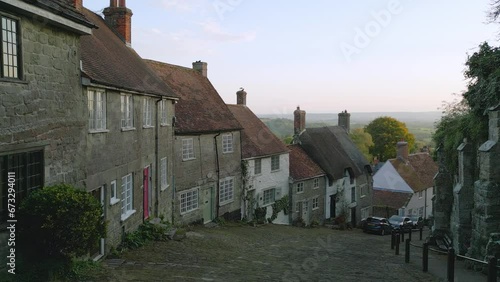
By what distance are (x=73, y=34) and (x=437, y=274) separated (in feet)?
41.6

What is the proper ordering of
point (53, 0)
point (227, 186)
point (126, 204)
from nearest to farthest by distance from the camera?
point (53, 0) → point (126, 204) → point (227, 186)

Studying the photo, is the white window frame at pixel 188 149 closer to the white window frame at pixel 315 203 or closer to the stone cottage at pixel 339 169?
the white window frame at pixel 315 203

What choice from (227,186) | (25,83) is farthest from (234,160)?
(25,83)

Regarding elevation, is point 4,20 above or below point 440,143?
above

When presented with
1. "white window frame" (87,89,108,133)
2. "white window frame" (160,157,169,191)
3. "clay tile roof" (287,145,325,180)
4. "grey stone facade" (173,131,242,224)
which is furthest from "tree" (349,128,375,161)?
"white window frame" (87,89,108,133)

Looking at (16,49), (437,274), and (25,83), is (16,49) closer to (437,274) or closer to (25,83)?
(25,83)

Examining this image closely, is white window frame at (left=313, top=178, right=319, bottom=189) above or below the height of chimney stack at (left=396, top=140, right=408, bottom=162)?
below

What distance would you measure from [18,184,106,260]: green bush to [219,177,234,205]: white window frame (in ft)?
56.2

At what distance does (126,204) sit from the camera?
47.4ft

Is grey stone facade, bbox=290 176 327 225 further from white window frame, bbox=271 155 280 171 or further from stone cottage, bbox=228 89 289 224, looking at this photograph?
white window frame, bbox=271 155 280 171

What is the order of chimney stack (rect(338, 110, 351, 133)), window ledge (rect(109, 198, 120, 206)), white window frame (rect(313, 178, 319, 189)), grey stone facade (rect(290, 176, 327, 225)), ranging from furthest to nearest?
chimney stack (rect(338, 110, 351, 133)) < white window frame (rect(313, 178, 319, 189)) < grey stone facade (rect(290, 176, 327, 225)) < window ledge (rect(109, 198, 120, 206))

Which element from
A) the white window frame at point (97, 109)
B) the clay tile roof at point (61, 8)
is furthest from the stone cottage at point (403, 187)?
the clay tile roof at point (61, 8)

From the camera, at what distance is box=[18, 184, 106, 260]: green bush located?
7.98 meters

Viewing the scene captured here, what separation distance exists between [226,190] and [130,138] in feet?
40.7
